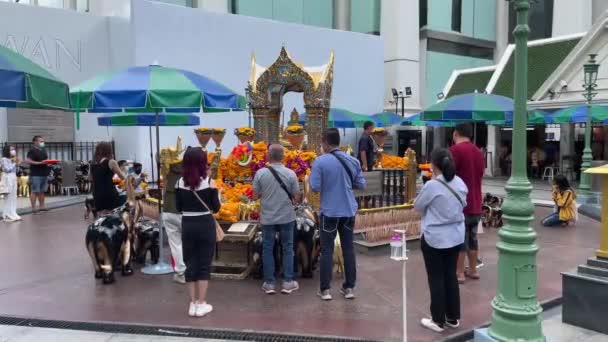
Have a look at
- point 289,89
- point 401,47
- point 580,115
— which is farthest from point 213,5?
point 580,115

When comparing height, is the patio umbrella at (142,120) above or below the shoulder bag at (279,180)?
above

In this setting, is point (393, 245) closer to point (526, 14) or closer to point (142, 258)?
point (526, 14)

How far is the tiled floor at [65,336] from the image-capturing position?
4730 millimetres

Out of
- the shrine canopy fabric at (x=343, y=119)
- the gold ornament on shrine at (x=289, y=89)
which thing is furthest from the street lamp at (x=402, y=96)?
the gold ornament on shrine at (x=289, y=89)

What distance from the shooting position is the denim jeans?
216 inches

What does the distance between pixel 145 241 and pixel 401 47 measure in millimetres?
22460

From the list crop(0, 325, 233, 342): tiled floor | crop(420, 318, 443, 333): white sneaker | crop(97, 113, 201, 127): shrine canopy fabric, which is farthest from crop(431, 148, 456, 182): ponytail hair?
crop(97, 113, 201, 127): shrine canopy fabric

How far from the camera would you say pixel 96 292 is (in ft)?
19.9

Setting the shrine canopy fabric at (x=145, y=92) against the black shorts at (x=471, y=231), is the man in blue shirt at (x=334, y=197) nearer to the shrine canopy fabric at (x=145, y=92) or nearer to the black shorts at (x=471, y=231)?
the black shorts at (x=471, y=231)

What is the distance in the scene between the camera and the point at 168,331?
16.0 ft

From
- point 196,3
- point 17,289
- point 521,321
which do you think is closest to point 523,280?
point 521,321

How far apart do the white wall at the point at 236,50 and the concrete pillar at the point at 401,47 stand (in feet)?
12.0

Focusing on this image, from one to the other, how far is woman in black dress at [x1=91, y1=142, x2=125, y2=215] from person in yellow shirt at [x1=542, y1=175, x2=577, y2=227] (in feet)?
26.5

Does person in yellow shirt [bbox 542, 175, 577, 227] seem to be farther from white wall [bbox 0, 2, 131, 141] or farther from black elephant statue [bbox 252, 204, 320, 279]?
white wall [bbox 0, 2, 131, 141]
